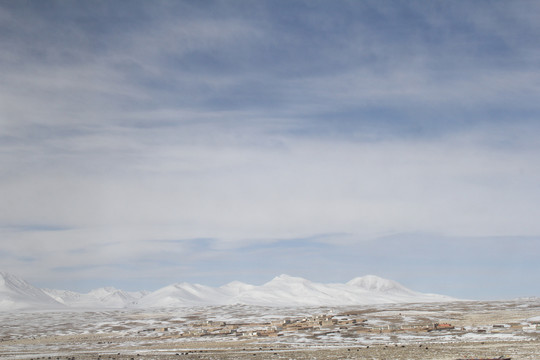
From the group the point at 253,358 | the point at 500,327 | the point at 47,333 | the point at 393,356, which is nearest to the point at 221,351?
the point at 253,358

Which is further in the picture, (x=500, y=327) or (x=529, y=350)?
(x=500, y=327)

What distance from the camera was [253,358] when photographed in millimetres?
61562

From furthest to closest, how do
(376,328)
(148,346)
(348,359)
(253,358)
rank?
(376,328)
(148,346)
(253,358)
(348,359)

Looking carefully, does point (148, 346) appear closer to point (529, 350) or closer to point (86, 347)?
point (86, 347)

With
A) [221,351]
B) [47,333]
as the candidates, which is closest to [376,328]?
[221,351]

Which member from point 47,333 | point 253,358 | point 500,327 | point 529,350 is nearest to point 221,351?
point 253,358

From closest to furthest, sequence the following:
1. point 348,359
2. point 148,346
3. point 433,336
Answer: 1. point 348,359
2. point 433,336
3. point 148,346

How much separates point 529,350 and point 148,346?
5800 centimetres

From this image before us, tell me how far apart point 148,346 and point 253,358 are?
3316 cm

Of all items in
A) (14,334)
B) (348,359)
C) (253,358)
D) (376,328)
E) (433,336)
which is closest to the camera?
(348,359)

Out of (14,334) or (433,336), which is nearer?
(433,336)

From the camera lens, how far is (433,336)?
3265 inches

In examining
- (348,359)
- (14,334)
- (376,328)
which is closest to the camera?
A: (348,359)

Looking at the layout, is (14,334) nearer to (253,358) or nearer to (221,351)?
(221,351)
